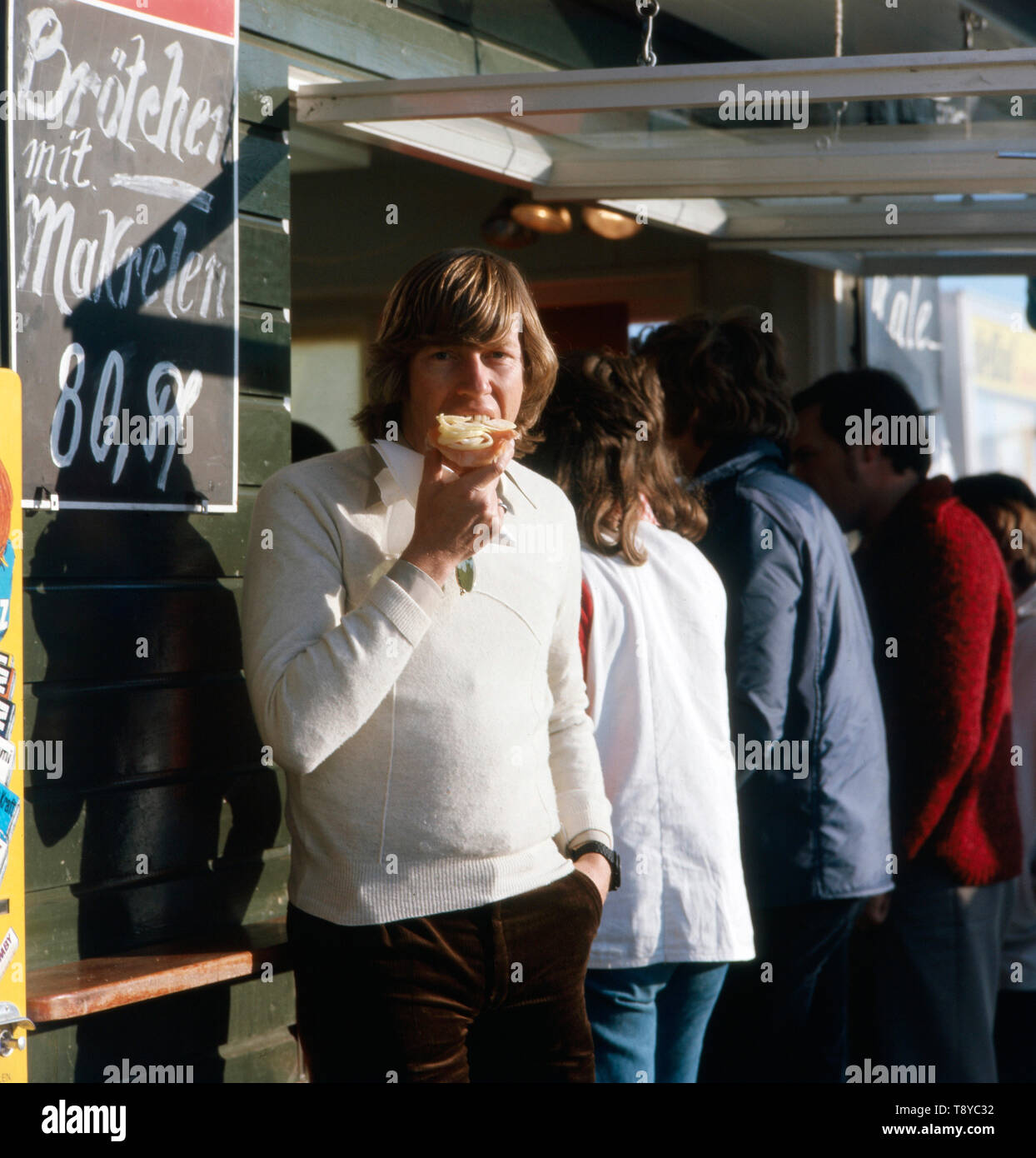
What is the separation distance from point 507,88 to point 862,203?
1948mm

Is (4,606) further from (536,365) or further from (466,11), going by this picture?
(466,11)

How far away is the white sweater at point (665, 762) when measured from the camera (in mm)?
2963

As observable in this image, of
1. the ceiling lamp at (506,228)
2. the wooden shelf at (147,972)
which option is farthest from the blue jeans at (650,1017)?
the ceiling lamp at (506,228)

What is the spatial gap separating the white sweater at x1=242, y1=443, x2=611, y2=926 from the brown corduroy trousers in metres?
0.04

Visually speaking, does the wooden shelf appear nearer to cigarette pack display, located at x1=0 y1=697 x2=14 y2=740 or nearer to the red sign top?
cigarette pack display, located at x1=0 y1=697 x2=14 y2=740

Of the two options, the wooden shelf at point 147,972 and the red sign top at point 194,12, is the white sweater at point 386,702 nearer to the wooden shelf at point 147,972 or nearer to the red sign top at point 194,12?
the wooden shelf at point 147,972

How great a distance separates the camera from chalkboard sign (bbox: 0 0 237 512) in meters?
2.73

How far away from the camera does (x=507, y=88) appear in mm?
2990

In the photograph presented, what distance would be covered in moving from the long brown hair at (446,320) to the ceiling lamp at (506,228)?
10.8 ft

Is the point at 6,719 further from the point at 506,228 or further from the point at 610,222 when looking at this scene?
the point at 506,228

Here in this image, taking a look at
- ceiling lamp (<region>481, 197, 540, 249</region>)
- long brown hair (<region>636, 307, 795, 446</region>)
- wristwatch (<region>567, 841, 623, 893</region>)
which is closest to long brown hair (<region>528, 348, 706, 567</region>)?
long brown hair (<region>636, 307, 795, 446</region>)

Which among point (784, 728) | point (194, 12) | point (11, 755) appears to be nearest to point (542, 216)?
point (194, 12)

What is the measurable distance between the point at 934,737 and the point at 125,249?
242cm
